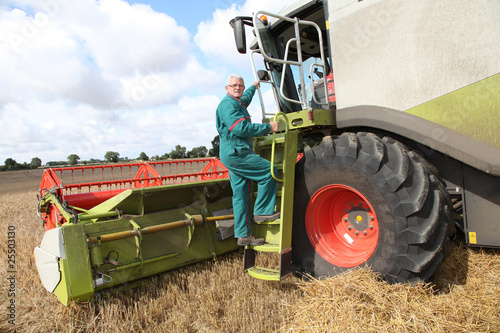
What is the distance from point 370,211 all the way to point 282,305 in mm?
1054

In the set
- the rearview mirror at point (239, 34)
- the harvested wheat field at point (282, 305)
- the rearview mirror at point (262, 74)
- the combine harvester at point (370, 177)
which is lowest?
the harvested wheat field at point (282, 305)

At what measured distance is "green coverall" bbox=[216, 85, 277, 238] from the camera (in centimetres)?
279

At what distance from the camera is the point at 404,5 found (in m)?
2.52

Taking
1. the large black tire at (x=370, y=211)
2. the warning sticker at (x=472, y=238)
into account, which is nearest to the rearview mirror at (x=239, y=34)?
the large black tire at (x=370, y=211)

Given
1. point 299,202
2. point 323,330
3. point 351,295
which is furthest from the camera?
point 299,202

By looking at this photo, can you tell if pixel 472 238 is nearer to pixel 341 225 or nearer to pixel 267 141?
pixel 341 225

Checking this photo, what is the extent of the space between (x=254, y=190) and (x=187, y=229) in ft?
2.58

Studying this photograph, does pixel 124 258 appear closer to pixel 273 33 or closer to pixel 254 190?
pixel 254 190

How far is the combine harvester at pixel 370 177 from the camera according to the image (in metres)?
2.35

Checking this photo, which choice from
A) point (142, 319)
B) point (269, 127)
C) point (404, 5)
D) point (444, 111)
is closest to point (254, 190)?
point (269, 127)

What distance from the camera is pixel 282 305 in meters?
2.65

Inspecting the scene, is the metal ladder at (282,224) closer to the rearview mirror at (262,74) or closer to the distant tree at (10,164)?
the rearview mirror at (262,74)

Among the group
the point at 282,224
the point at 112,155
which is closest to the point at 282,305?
the point at 282,224

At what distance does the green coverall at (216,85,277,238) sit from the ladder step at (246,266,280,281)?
0.31m
